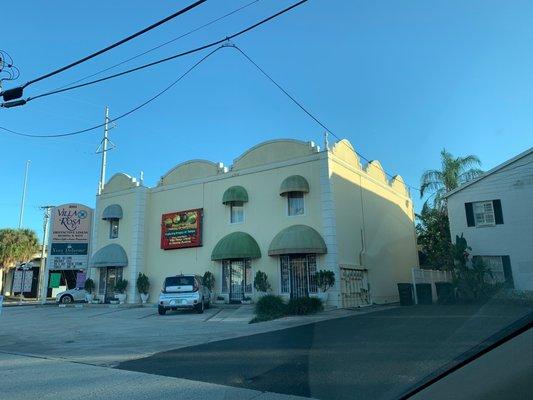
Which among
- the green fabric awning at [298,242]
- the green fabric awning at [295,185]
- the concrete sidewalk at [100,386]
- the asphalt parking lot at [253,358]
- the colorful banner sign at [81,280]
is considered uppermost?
the green fabric awning at [295,185]

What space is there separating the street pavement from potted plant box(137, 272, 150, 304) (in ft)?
61.1

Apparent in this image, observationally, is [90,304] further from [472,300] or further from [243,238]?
[472,300]

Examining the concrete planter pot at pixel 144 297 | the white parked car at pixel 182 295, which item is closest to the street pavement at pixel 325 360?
the white parked car at pixel 182 295

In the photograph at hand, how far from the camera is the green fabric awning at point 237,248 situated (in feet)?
81.7

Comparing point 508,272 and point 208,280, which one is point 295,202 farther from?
point 508,272

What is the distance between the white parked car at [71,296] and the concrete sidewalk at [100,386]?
2641 centimetres

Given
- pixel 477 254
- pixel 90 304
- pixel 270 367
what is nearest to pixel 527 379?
pixel 477 254

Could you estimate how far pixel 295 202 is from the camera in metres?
25.0

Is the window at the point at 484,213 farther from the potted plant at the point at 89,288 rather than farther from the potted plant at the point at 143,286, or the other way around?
the potted plant at the point at 89,288

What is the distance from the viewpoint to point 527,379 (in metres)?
1.78

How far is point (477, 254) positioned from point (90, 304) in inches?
1228

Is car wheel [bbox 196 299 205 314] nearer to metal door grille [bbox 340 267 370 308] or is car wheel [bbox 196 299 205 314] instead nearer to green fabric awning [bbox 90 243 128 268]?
metal door grille [bbox 340 267 370 308]

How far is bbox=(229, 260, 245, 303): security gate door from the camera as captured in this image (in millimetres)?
25875

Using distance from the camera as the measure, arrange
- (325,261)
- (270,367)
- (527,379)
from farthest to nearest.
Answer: (325,261) < (270,367) < (527,379)
